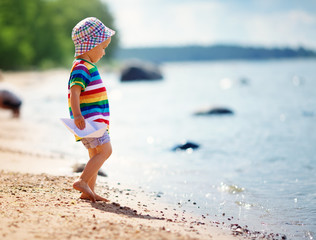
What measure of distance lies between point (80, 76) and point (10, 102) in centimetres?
1053

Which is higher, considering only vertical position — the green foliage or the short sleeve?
the green foliage

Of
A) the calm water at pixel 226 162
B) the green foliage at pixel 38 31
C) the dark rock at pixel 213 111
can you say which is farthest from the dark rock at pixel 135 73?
the dark rock at pixel 213 111

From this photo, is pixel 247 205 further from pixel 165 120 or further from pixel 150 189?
pixel 165 120

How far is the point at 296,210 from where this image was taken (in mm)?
5418

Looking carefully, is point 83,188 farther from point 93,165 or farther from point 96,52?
point 96,52

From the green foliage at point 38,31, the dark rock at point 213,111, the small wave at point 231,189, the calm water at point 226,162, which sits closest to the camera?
the calm water at point 226,162

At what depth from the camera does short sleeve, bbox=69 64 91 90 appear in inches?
167

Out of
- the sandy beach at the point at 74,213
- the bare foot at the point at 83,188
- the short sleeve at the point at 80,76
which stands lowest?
the sandy beach at the point at 74,213

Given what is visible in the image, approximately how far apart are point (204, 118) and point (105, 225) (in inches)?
471

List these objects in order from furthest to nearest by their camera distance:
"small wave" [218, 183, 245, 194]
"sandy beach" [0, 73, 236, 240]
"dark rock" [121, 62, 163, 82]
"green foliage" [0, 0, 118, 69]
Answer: "green foliage" [0, 0, 118, 69], "dark rock" [121, 62, 163, 82], "small wave" [218, 183, 245, 194], "sandy beach" [0, 73, 236, 240]

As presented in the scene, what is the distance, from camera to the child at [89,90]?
4238mm

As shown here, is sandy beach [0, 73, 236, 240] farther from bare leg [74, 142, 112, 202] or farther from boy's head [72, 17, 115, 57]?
boy's head [72, 17, 115, 57]

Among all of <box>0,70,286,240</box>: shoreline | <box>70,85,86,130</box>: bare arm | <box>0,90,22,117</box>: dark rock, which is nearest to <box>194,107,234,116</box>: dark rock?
<box>0,90,22,117</box>: dark rock

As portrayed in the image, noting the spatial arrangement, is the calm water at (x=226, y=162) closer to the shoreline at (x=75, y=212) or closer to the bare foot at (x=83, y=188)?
the shoreline at (x=75, y=212)
